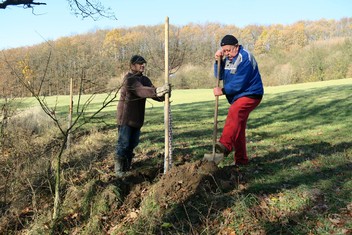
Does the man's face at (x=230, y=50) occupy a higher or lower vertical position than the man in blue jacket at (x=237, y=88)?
higher

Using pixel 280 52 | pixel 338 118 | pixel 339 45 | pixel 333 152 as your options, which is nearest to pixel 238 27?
pixel 280 52

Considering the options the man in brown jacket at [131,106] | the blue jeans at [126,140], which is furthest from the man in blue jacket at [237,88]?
the blue jeans at [126,140]

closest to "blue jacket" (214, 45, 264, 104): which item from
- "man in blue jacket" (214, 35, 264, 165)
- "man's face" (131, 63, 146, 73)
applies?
"man in blue jacket" (214, 35, 264, 165)

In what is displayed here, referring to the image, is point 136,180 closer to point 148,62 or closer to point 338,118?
point 148,62

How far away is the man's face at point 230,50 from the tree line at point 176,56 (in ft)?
2.22

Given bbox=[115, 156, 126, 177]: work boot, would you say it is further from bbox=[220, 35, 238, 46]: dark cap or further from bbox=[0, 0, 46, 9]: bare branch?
bbox=[0, 0, 46, 9]: bare branch

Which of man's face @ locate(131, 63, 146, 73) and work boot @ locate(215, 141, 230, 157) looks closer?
work boot @ locate(215, 141, 230, 157)

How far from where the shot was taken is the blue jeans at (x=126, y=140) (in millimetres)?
5762

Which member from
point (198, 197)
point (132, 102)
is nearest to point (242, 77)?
point (132, 102)

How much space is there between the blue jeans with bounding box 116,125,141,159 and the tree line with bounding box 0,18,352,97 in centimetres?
84

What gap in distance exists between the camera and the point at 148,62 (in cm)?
604

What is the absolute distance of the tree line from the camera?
5.32m

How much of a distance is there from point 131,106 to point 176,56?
1124 mm

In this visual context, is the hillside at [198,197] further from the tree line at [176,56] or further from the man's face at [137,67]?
the tree line at [176,56]
